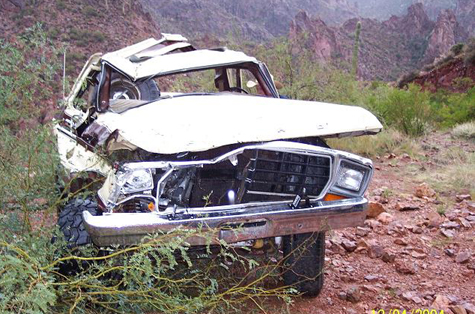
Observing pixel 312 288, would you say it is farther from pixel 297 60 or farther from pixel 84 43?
pixel 84 43

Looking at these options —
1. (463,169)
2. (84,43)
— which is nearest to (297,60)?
(463,169)

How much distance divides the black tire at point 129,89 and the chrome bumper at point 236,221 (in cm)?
230

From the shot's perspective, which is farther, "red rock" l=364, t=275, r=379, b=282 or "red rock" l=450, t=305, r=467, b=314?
"red rock" l=364, t=275, r=379, b=282

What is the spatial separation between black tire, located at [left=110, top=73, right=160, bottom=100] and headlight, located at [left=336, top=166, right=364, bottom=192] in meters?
2.37

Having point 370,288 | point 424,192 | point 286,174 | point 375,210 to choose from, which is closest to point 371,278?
point 370,288

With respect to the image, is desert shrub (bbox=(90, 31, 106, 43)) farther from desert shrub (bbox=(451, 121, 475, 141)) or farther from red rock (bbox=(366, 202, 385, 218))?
red rock (bbox=(366, 202, 385, 218))

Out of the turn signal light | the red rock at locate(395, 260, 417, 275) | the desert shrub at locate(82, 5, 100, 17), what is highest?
the desert shrub at locate(82, 5, 100, 17)

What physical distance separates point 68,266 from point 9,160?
30.1 inches

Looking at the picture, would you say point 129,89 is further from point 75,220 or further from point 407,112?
point 407,112

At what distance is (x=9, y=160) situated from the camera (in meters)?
3.06

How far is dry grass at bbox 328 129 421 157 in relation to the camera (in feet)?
33.2

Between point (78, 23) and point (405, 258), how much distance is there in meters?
28.7

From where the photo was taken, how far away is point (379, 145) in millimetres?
10414

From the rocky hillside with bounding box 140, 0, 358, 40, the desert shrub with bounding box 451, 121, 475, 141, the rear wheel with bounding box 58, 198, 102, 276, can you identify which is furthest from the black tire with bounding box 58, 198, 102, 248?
the rocky hillside with bounding box 140, 0, 358, 40
